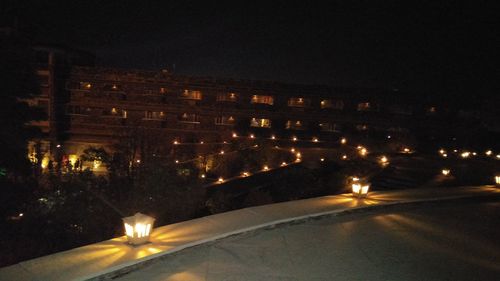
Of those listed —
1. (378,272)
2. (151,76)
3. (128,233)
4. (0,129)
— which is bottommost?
(378,272)

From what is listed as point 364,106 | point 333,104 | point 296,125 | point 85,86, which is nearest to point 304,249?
point 296,125

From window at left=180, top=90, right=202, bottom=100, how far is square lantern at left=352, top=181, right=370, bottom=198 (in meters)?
15.4

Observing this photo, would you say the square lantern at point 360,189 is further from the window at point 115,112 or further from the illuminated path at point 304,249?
the window at point 115,112

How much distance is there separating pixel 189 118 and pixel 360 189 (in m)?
15.2

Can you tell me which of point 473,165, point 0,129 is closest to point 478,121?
point 473,165

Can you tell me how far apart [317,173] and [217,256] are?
20.6 ft

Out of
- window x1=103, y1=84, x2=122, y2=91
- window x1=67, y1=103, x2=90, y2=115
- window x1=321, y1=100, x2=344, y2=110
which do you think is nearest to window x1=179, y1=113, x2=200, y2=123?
window x1=103, y1=84, x2=122, y2=91

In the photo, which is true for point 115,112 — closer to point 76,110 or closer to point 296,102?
point 76,110

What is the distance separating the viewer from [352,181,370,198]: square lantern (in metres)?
6.60

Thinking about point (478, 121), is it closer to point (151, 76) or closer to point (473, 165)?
point (473, 165)

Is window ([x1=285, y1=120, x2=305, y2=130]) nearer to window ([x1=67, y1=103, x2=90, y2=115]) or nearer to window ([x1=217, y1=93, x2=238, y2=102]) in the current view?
window ([x1=217, y1=93, x2=238, y2=102])

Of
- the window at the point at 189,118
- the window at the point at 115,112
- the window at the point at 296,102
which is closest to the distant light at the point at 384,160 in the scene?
the window at the point at 296,102

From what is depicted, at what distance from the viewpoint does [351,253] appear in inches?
171

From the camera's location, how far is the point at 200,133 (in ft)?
66.6
